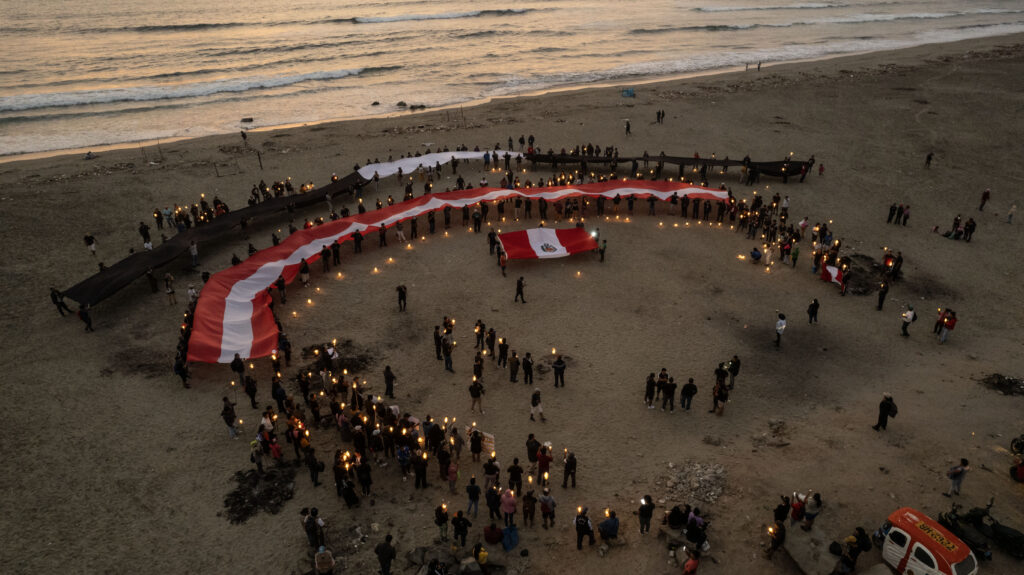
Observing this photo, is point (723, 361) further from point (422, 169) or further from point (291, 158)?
point (291, 158)

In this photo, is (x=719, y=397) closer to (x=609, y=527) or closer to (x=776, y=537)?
(x=776, y=537)

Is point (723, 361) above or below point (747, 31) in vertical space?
below

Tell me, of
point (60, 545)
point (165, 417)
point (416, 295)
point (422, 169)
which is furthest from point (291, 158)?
point (60, 545)

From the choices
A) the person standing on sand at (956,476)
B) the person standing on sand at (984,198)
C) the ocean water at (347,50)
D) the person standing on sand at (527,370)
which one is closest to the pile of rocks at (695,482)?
the person standing on sand at (956,476)

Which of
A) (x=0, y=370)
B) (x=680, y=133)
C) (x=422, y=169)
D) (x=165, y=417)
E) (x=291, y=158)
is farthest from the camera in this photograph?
(x=680, y=133)

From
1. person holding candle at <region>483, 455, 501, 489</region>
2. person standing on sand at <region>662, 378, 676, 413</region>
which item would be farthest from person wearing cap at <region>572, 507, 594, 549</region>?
person standing on sand at <region>662, 378, 676, 413</region>

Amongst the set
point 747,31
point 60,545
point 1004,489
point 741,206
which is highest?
point 747,31
